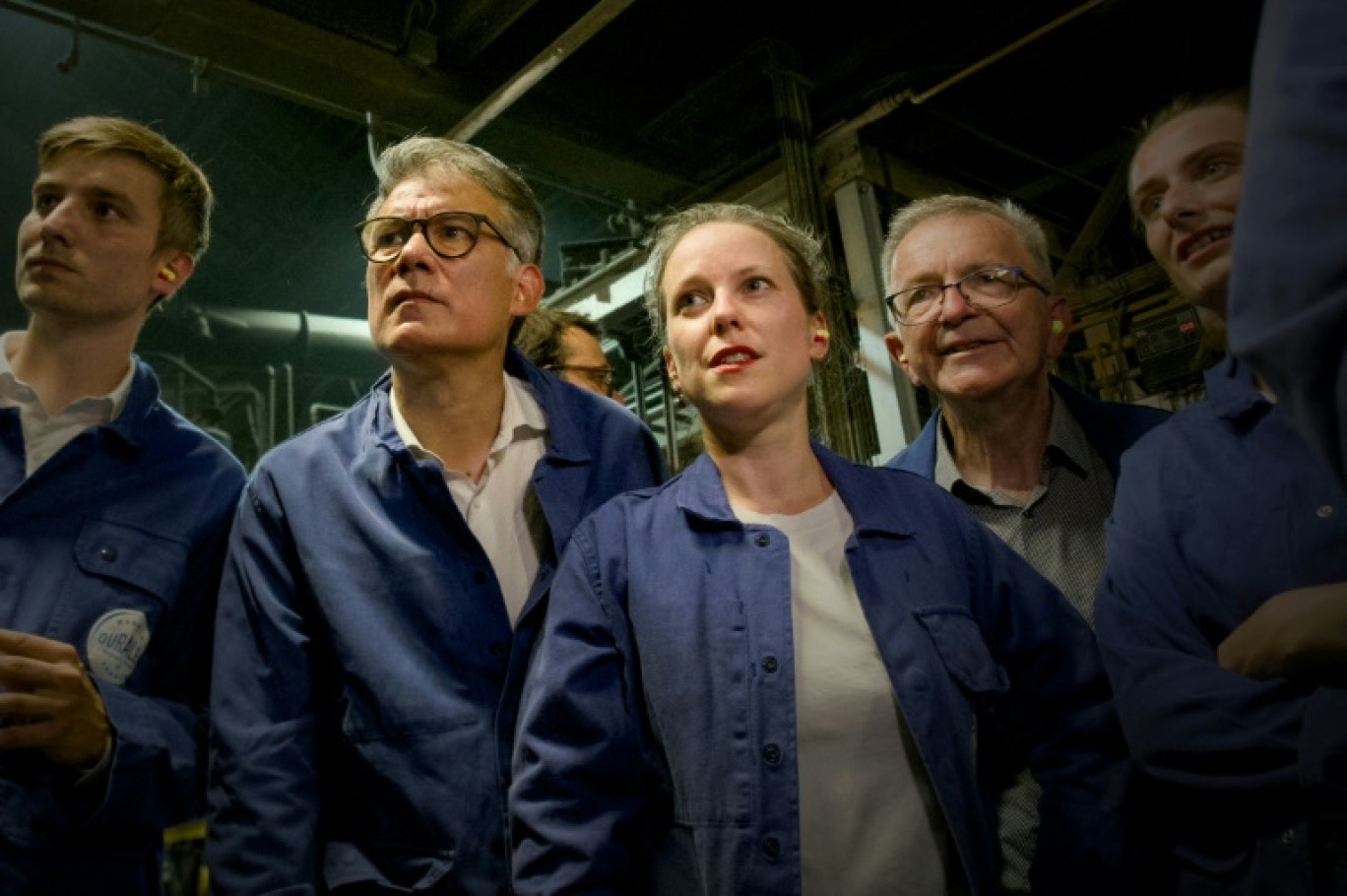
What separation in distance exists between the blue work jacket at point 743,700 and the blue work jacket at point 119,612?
92cm

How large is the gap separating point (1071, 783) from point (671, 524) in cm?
88

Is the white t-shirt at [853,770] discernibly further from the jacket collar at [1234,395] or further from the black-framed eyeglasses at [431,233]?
the black-framed eyeglasses at [431,233]

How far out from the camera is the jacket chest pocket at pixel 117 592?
5.81 feet

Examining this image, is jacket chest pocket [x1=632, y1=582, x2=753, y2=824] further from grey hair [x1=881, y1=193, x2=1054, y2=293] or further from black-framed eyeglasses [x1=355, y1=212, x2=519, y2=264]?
grey hair [x1=881, y1=193, x2=1054, y2=293]

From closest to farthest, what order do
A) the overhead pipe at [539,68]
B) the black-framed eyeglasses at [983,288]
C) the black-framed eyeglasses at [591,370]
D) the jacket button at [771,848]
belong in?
1. the jacket button at [771,848]
2. the black-framed eyeglasses at [983,288]
3. the black-framed eyeglasses at [591,370]
4. the overhead pipe at [539,68]

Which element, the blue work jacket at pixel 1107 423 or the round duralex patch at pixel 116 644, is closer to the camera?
the round duralex patch at pixel 116 644

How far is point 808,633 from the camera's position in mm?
1488

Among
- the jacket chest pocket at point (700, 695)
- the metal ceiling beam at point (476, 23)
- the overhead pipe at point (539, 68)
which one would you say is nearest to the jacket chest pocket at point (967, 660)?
the jacket chest pocket at point (700, 695)

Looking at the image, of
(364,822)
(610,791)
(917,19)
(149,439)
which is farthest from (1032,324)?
(917,19)

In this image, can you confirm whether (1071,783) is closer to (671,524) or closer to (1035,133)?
(671,524)

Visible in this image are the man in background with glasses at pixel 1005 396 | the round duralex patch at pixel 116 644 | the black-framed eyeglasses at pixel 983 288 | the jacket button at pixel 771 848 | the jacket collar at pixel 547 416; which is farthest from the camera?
the black-framed eyeglasses at pixel 983 288

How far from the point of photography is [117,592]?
1814 millimetres

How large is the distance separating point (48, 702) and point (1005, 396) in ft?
7.80

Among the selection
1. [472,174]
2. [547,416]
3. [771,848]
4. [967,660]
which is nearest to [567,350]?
[472,174]
